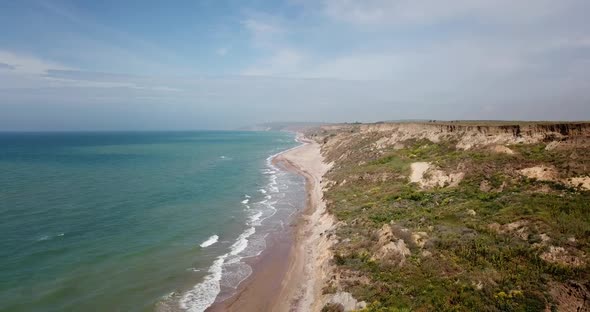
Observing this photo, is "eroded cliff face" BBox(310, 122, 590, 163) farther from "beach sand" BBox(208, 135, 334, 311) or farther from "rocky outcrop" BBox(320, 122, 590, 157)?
"beach sand" BBox(208, 135, 334, 311)

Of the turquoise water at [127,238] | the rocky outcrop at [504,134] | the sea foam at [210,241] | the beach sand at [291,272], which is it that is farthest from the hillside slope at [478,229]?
the sea foam at [210,241]

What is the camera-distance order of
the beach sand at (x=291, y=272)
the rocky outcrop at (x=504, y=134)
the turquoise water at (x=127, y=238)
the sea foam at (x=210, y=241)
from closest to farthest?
the beach sand at (x=291, y=272)
the turquoise water at (x=127, y=238)
the sea foam at (x=210, y=241)
the rocky outcrop at (x=504, y=134)

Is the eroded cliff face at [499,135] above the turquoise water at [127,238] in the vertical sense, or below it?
above

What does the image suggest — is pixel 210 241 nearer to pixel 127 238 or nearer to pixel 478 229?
pixel 127 238

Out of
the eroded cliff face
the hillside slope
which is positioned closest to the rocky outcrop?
the eroded cliff face

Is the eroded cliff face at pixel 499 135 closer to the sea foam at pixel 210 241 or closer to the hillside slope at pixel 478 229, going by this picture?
the hillside slope at pixel 478 229

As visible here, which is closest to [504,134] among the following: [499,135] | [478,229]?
[499,135]

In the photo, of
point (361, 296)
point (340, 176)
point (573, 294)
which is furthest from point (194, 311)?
point (340, 176)
